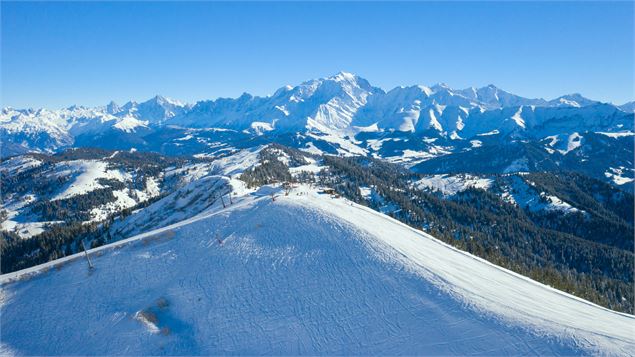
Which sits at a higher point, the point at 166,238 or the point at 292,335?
the point at 166,238

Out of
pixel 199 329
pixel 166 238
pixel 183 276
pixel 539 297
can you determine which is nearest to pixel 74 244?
pixel 166 238

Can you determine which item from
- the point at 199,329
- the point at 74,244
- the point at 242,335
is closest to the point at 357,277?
Result: the point at 242,335

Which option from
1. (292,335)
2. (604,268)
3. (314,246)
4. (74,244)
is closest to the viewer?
(292,335)

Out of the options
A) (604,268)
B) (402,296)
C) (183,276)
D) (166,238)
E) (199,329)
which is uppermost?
(166,238)

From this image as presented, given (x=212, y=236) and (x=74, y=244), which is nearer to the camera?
(x=212, y=236)

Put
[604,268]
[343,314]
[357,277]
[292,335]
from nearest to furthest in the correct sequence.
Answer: [292,335], [343,314], [357,277], [604,268]

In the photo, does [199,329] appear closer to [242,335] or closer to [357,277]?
[242,335]
